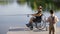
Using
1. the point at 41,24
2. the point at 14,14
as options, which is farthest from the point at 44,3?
the point at 41,24

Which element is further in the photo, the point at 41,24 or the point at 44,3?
the point at 44,3

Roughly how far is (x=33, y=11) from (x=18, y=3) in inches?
36.3

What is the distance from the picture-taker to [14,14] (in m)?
8.76

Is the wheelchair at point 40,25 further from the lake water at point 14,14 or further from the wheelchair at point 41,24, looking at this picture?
the lake water at point 14,14

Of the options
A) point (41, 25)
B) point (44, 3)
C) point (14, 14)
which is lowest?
point (41, 25)

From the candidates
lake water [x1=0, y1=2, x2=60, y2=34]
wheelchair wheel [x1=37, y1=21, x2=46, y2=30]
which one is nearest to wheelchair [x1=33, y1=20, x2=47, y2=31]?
wheelchair wheel [x1=37, y1=21, x2=46, y2=30]

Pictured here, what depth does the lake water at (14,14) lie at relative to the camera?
7966 millimetres

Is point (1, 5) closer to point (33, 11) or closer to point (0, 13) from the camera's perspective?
point (0, 13)

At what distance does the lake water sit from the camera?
7966mm

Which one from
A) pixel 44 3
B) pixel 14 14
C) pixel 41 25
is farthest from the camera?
pixel 44 3

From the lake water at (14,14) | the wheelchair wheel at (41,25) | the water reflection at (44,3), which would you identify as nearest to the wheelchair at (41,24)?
the wheelchair wheel at (41,25)

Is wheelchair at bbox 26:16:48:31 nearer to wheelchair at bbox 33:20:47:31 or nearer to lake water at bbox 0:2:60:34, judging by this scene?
wheelchair at bbox 33:20:47:31

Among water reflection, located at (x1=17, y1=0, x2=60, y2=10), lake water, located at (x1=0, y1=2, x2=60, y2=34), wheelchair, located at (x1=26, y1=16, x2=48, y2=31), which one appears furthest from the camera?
water reflection, located at (x1=17, y1=0, x2=60, y2=10)

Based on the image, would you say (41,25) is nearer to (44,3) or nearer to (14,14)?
(14,14)
